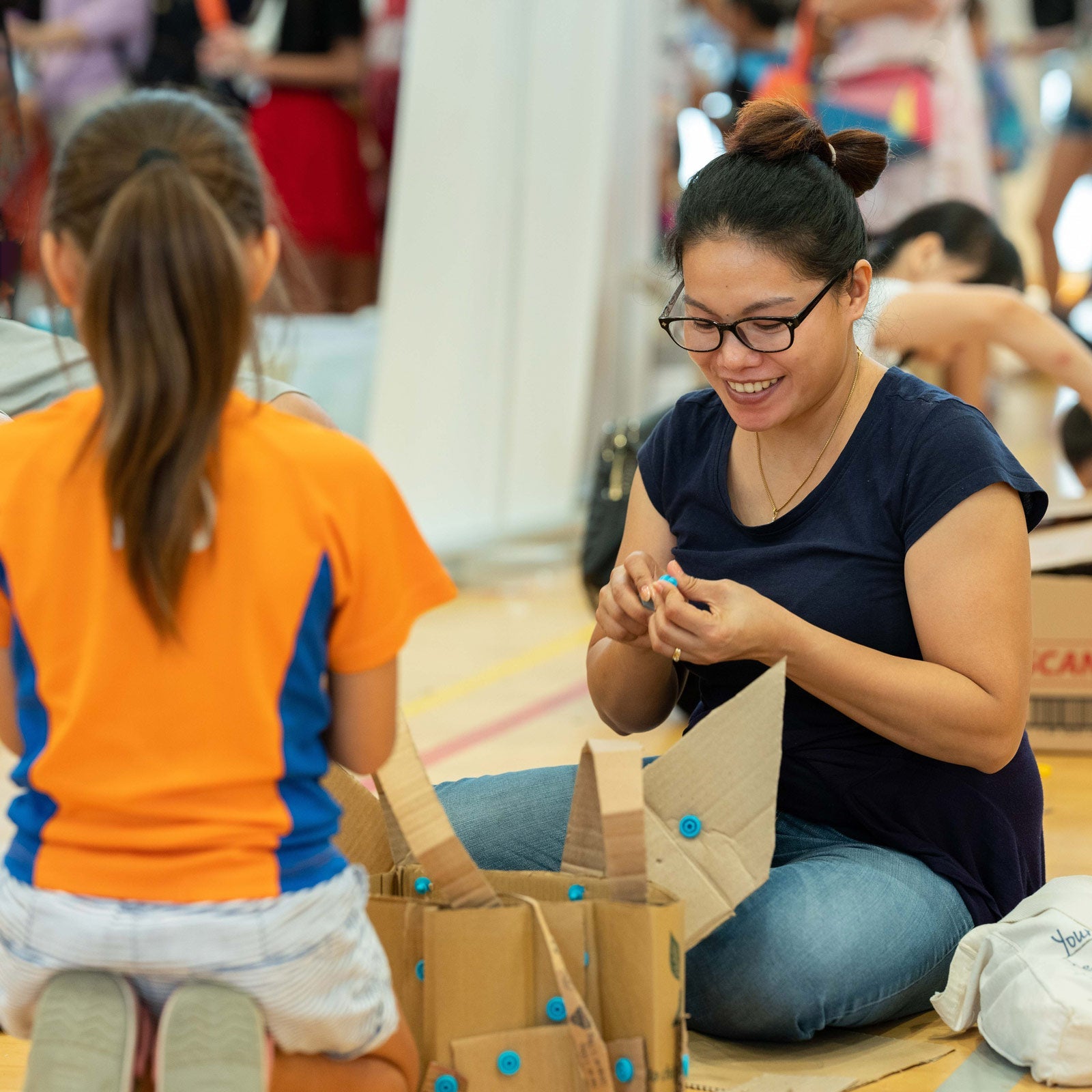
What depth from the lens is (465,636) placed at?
4215 millimetres

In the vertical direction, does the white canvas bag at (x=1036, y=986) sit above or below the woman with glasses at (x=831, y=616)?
below

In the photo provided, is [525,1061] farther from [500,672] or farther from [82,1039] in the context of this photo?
[500,672]

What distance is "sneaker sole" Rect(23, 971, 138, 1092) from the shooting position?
115 cm

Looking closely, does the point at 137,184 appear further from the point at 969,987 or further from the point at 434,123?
the point at 434,123

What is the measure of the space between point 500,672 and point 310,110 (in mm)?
1984

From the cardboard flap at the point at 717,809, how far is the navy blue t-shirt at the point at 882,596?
0.29 m

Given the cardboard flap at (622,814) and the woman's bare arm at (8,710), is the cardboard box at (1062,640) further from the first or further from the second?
the woman's bare arm at (8,710)

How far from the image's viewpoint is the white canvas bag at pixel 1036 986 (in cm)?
166

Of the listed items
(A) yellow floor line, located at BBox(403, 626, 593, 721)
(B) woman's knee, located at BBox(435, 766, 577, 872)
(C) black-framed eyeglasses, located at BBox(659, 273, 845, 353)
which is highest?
(C) black-framed eyeglasses, located at BBox(659, 273, 845, 353)

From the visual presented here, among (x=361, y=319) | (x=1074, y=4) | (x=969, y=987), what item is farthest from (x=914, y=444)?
(x=1074, y=4)

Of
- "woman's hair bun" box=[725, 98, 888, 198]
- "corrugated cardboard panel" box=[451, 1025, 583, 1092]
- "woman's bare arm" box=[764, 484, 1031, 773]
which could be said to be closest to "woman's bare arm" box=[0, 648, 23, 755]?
"corrugated cardboard panel" box=[451, 1025, 583, 1092]

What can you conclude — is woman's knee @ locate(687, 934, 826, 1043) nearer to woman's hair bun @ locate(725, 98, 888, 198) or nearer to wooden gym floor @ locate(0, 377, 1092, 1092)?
wooden gym floor @ locate(0, 377, 1092, 1092)

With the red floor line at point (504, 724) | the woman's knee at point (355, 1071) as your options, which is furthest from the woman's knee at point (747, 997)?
the red floor line at point (504, 724)

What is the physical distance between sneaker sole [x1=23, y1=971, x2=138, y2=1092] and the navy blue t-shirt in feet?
3.04
